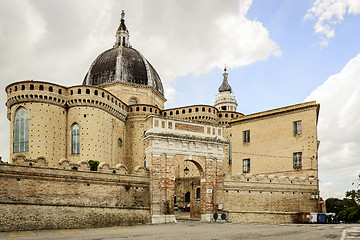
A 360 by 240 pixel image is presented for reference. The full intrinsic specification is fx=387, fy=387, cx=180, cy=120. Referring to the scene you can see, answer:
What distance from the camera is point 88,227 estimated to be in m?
23.1

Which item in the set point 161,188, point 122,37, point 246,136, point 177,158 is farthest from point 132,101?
point 161,188

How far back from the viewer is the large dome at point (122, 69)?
203 ft

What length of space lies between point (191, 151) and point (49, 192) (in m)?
10.6

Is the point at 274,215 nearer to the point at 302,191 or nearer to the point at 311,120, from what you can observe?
the point at 302,191

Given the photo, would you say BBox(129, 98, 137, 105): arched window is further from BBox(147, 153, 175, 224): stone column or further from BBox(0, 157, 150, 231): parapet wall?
BBox(0, 157, 150, 231): parapet wall

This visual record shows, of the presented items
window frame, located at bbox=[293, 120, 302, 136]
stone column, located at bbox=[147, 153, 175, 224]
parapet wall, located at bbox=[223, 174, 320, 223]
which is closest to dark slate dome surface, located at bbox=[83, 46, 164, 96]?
window frame, located at bbox=[293, 120, 302, 136]

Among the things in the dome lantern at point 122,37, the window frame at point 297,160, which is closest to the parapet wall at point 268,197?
the window frame at point 297,160

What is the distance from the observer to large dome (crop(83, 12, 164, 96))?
203 feet

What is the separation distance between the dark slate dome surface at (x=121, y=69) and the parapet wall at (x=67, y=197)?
3667 cm

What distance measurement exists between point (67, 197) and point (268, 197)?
17983 mm

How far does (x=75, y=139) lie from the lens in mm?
47500

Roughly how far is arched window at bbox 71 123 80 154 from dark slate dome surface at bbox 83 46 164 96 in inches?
603

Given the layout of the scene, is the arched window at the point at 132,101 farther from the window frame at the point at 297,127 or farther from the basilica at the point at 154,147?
the window frame at the point at 297,127

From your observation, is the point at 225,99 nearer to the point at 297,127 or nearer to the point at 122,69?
the point at 122,69
